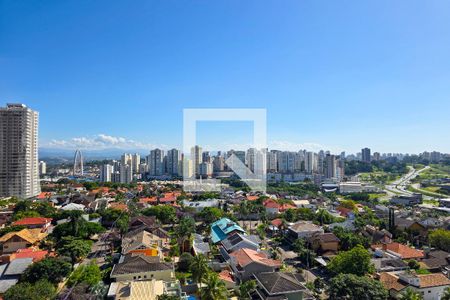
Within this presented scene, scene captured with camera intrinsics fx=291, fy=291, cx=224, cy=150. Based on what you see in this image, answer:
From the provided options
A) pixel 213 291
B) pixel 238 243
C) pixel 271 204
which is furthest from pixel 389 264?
pixel 271 204

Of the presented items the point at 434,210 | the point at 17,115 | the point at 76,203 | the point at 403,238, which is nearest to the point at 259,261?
the point at 403,238

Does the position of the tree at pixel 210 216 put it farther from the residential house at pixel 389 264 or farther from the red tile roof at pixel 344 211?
the red tile roof at pixel 344 211

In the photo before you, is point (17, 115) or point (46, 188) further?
point (46, 188)

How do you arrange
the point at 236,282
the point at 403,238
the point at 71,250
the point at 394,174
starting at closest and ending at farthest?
the point at 236,282 < the point at 71,250 < the point at 403,238 < the point at 394,174

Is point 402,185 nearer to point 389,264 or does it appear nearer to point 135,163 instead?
point 389,264

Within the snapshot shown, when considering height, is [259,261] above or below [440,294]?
above

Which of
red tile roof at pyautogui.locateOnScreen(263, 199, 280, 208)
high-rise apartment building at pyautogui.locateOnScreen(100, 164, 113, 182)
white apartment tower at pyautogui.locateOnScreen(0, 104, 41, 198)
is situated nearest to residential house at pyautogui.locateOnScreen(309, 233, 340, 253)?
red tile roof at pyautogui.locateOnScreen(263, 199, 280, 208)

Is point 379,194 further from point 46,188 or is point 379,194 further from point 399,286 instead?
point 46,188
